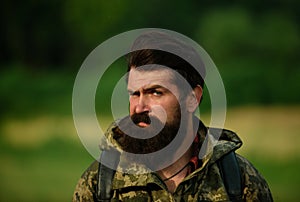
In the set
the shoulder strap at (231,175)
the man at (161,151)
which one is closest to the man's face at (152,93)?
the man at (161,151)

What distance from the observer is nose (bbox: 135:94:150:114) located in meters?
3.78

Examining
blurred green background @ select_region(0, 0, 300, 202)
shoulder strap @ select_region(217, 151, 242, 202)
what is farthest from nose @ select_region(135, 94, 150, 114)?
blurred green background @ select_region(0, 0, 300, 202)

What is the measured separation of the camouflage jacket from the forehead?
266 mm

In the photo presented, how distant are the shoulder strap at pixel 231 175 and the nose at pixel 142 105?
48cm

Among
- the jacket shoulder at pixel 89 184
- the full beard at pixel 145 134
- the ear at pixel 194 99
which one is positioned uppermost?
the ear at pixel 194 99

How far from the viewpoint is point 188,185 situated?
12.8ft

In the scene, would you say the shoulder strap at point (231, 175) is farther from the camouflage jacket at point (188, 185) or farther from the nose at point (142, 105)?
the nose at point (142, 105)

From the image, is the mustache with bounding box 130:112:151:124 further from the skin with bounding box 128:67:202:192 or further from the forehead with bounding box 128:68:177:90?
the forehead with bounding box 128:68:177:90

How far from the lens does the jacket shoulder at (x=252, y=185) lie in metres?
3.83

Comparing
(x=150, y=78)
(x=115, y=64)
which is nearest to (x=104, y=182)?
(x=150, y=78)

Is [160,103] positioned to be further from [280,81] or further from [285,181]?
[280,81]

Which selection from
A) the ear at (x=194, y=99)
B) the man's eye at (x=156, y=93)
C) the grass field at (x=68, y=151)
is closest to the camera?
the man's eye at (x=156, y=93)

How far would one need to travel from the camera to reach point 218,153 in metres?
3.91

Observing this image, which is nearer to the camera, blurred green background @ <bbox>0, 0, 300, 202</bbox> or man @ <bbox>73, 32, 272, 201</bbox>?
man @ <bbox>73, 32, 272, 201</bbox>
